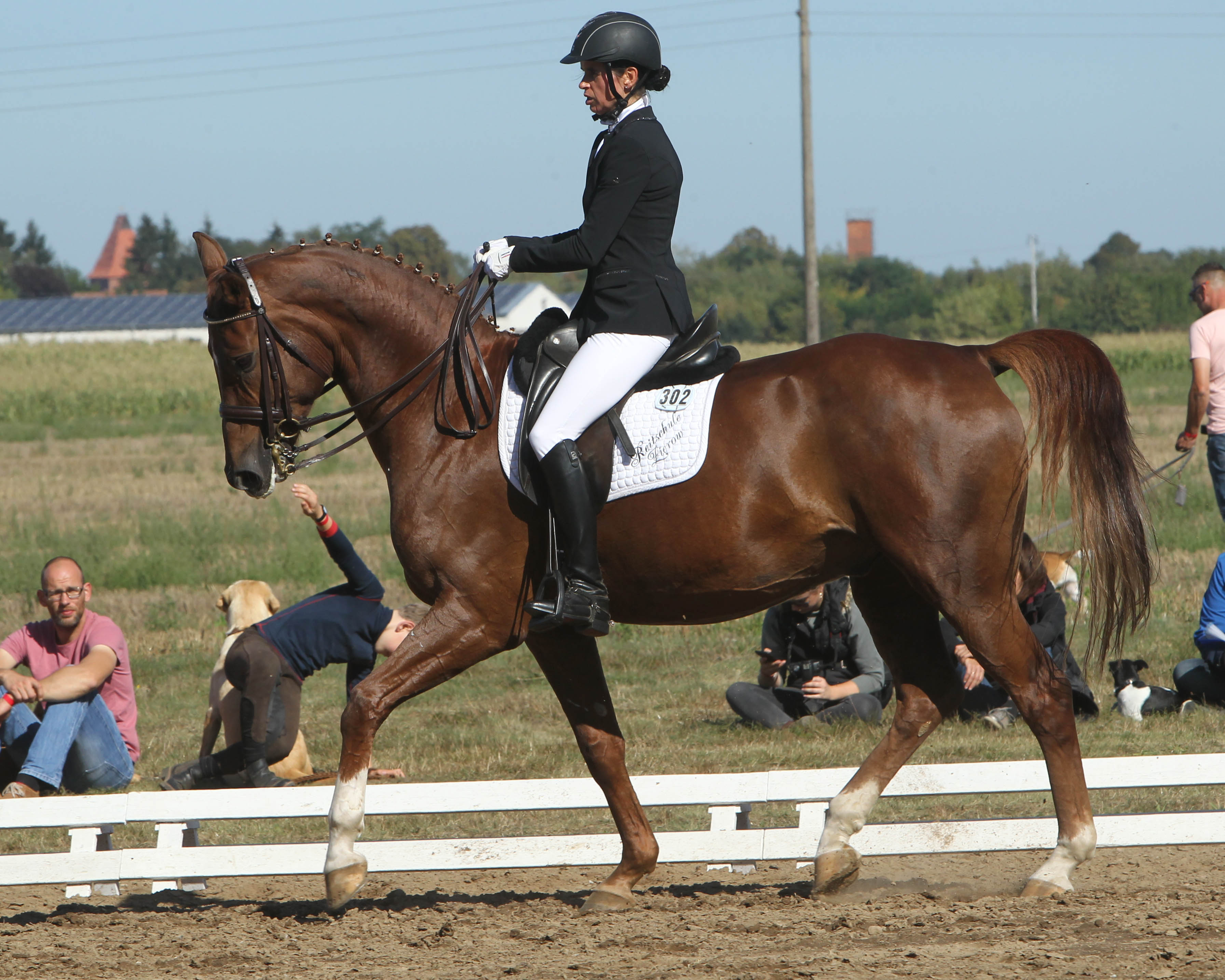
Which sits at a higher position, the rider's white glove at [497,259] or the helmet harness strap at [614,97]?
the helmet harness strap at [614,97]

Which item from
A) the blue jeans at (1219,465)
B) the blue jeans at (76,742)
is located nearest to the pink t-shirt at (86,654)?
the blue jeans at (76,742)

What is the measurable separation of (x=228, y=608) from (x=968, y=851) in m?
4.98

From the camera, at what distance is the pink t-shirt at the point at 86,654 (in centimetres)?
791

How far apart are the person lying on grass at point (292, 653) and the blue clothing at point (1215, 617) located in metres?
4.57

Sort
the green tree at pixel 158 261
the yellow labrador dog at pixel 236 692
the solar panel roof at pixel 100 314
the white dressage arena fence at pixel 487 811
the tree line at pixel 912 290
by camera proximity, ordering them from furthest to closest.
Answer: the green tree at pixel 158 261 < the solar panel roof at pixel 100 314 < the tree line at pixel 912 290 < the yellow labrador dog at pixel 236 692 < the white dressage arena fence at pixel 487 811

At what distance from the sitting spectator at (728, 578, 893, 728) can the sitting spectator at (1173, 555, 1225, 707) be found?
1.74m

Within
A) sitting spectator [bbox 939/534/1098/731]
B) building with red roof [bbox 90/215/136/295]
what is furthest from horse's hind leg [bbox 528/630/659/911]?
building with red roof [bbox 90/215/136/295]

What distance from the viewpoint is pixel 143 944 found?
188 inches

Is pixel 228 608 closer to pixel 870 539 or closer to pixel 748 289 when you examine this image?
pixel 870 539

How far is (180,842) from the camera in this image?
19.2ft

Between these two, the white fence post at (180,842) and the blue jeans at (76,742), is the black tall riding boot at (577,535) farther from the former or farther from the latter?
the blue jeans at (76,742)

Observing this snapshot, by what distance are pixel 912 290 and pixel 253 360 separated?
81.7 meters

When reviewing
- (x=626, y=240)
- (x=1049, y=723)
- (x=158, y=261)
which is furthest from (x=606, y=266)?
(x=158, y=261)

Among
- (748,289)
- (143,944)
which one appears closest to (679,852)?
(143,944)
